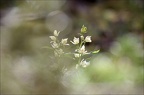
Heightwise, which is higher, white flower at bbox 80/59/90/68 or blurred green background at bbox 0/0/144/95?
blurred green background at bbox 0/0/144/95

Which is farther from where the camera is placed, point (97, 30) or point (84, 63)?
point (97, 30)

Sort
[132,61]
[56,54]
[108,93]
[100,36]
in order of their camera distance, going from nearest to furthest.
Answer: [56,54] < [108,93] < [132,61] < [100,36]

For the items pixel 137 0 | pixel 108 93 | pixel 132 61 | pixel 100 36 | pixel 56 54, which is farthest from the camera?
pixel 137 0

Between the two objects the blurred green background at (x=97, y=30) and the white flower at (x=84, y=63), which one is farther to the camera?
the blurred green background at (x=97, y=30)

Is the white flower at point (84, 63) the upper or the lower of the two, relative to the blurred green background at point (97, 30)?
lower

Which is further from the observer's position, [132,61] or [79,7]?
[79,7]

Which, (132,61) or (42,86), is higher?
(132,61)

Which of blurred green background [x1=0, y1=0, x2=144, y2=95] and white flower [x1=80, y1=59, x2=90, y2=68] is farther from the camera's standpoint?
blurred green background [x1=0, y1=0, x2=144, y2=95]

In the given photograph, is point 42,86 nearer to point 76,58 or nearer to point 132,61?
point 76,58

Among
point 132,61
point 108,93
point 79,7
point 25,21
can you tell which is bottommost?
point 108,93

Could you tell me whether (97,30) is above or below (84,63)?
above

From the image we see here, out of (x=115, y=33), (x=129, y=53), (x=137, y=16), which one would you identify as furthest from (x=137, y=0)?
(x=129, y=53)
